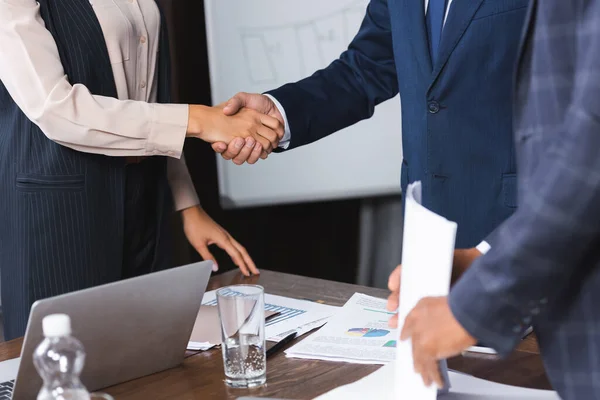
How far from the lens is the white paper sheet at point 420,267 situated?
0.87m

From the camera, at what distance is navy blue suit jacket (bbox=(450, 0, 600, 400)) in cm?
77

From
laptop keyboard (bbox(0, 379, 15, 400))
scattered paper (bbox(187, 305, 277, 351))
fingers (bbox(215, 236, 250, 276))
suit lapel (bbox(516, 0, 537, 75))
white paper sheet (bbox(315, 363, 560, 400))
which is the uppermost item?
suit lapel (bbox(516, 0, 537, 75))

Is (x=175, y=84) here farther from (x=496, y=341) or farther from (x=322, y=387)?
(x=496, y=341)

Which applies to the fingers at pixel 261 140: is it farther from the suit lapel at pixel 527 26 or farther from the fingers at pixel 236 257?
the suit lapel at pixel 527 26

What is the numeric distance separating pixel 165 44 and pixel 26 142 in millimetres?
452

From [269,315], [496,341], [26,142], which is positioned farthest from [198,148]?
[496,341]

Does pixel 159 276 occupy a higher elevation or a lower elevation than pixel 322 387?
higher

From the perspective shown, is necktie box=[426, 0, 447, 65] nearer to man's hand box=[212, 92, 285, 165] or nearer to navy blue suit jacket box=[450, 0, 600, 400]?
man's hand box=[212, 92, 285, 165]

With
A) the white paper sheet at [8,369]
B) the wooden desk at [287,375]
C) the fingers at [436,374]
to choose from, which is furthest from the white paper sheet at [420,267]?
the white paper sheet at [8,369]

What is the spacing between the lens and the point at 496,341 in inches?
32.7

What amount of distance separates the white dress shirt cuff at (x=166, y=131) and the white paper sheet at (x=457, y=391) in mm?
891

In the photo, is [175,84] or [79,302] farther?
[175,84]

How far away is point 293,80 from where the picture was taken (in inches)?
124

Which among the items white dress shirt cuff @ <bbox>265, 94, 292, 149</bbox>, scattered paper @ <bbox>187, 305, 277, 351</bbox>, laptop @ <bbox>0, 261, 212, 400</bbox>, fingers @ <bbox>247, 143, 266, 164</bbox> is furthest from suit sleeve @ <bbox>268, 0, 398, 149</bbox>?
laptop @ <bbox>0, 261, 212, 400</bbox>
